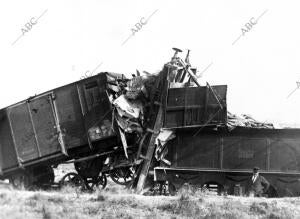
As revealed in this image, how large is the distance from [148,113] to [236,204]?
5461 millimetres

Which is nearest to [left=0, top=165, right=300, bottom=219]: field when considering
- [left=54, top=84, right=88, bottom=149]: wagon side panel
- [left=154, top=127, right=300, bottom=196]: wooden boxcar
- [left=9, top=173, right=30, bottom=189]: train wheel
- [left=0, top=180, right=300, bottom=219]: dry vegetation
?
[left=0, top=180, right=300, bottom=219]: dry vegetation

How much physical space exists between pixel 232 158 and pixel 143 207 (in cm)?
524

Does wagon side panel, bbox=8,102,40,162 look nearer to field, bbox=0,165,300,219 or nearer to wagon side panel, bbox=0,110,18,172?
wagon side panel, bbox=0,110,18,172

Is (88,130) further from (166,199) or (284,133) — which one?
(284,133)

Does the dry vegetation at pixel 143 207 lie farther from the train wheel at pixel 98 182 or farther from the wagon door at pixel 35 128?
Answer: the train wheel at pixel 98 182

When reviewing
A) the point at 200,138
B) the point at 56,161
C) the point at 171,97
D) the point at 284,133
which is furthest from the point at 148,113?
the point at 284,133

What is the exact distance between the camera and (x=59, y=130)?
15.0 m

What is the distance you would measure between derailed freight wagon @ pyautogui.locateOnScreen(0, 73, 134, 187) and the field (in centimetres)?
332

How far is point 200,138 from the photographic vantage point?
15.2 meters

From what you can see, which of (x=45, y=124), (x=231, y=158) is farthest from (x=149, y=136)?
(x=45, y=124)

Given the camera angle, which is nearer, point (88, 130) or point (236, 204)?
point (236, 204)

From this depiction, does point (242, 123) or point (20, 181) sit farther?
point (20, 181)

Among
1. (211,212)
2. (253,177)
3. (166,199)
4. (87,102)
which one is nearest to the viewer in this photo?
(211,212)

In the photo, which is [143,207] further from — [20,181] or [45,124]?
[20,181]
